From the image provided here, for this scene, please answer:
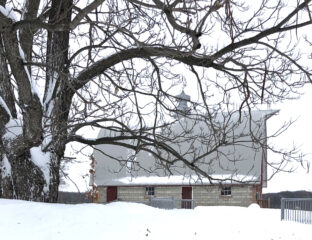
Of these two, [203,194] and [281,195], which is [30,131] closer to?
[203,194]

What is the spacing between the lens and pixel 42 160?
25.6 ft

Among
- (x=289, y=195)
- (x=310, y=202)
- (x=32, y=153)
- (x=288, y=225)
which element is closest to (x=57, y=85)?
(x=32, y=153)

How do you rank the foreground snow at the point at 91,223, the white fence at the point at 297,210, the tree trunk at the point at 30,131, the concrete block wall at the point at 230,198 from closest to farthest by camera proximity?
the foreground snow at the point at 91,223
the tree trunk at the point at 30,131
the white fence at the point at 297,210
the concrete block wall at the point at 230,198

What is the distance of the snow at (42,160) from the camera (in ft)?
25.0

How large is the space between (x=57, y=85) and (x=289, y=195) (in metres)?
49.8

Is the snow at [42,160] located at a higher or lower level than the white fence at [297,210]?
higher

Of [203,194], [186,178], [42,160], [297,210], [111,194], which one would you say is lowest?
[297,210]

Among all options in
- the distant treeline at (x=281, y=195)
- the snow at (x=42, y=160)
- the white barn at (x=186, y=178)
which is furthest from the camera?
the distant treeline at (x=281, y=195)

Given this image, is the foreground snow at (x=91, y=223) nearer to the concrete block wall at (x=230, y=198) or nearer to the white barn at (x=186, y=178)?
the white barn at (x=186, y=178)

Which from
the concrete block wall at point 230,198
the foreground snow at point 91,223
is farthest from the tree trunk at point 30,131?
the concrete block wall at point 230,198

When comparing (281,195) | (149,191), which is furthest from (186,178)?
(281,195)

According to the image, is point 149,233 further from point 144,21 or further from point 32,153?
point 144,21

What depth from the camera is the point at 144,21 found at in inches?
334

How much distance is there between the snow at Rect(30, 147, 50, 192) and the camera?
7.62 meters
